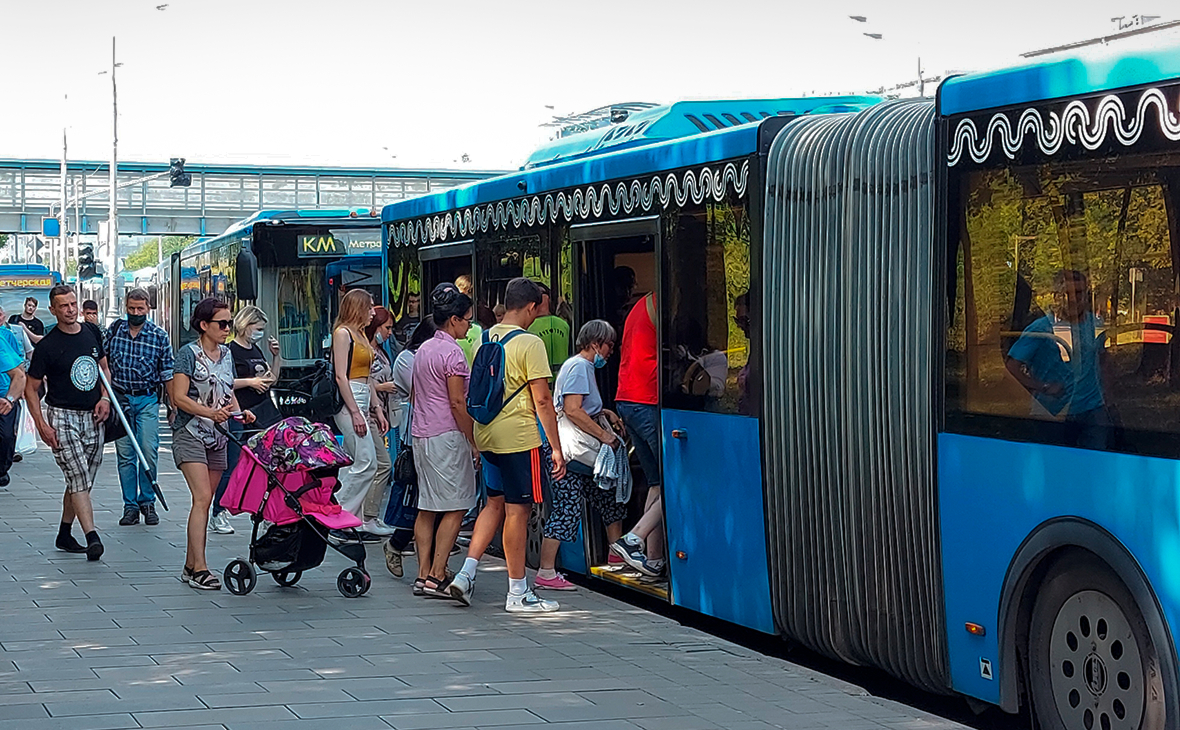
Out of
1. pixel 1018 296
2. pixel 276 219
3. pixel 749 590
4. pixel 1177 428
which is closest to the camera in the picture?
pixel 1177 428

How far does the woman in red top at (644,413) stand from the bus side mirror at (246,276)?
10.9 m

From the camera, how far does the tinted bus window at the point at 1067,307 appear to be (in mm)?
5543

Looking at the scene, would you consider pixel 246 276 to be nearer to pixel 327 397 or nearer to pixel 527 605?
pixel 327 397

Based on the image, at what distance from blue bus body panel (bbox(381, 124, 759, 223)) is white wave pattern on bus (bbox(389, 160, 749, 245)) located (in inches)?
2.2

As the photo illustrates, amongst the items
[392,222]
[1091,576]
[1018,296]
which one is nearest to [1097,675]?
[1091,576]

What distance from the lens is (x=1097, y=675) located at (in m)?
5.85

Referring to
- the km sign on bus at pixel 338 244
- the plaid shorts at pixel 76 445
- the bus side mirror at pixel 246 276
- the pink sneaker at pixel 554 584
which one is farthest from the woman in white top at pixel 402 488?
the bus side mirror at pixel 246 276

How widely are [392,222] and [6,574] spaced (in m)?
4.84

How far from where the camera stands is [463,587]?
921 cm

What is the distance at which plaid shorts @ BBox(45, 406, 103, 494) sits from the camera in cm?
1091

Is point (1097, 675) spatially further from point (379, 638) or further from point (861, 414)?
point (379, 638)

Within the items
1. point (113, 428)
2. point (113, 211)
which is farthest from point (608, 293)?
point (113, 211)

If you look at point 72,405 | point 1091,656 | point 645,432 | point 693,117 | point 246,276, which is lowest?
point 1091,656

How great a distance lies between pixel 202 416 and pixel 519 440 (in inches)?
83.5
